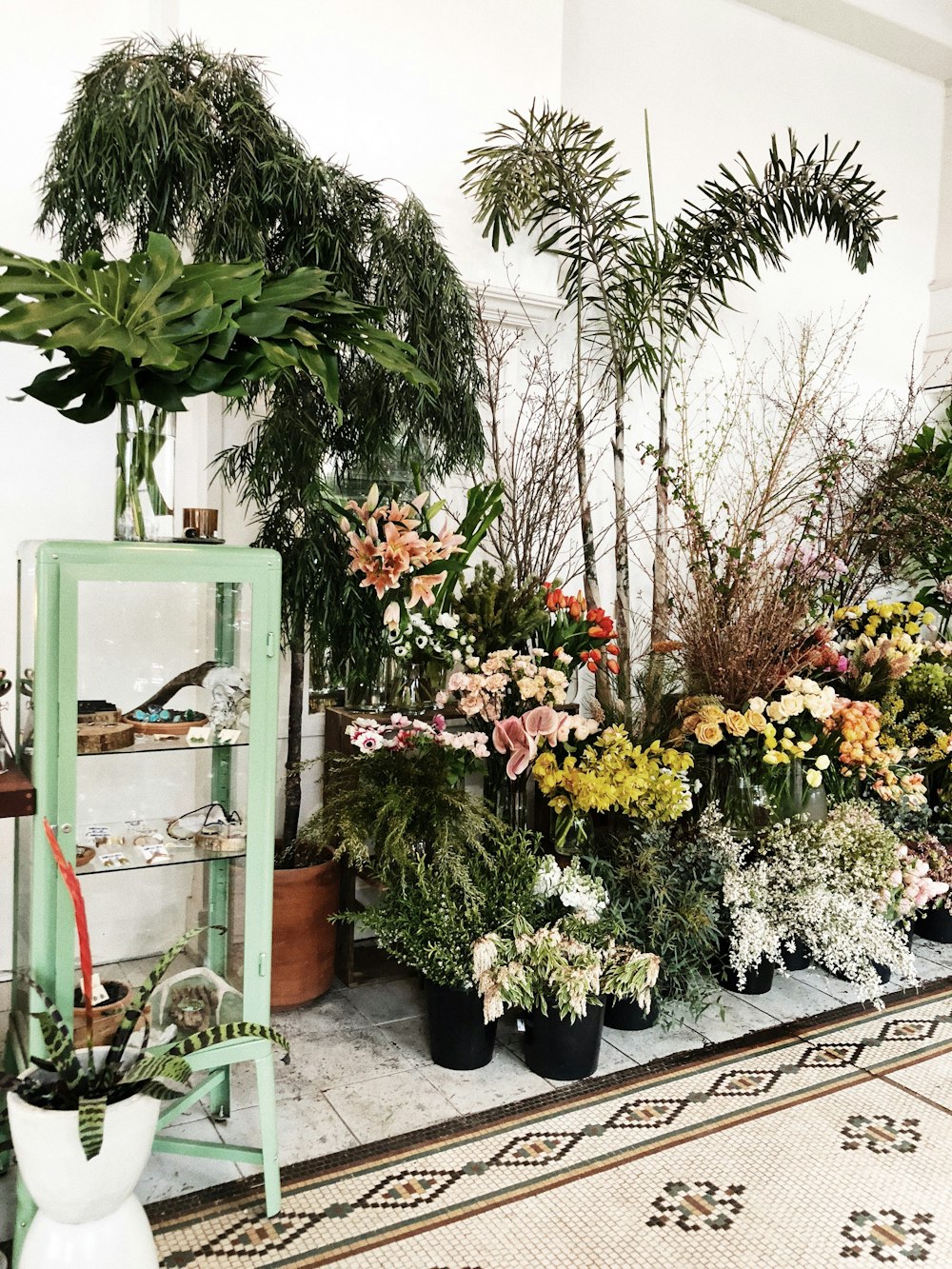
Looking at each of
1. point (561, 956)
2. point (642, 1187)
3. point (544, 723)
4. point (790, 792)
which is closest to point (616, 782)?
point (544, 723)

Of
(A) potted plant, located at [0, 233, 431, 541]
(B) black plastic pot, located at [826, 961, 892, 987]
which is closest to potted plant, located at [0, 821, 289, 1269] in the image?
(A) potted plant, located at [0, 233, 431, 541]

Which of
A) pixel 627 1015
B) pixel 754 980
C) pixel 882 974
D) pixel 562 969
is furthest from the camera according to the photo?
pixel 882 974

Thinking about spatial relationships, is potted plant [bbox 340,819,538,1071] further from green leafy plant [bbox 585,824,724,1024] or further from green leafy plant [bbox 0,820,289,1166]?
green leafy plant [bbox 0,820,289,1166]

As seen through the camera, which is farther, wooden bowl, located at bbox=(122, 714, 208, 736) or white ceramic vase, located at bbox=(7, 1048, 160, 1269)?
wooden bowl, located at bbox=(122, 714, 208, 736)

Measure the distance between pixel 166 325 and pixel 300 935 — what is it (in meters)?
2.02

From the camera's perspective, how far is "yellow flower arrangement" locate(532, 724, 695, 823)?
3.03 metres

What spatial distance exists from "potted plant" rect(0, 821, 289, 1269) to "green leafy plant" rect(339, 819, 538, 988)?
1002 millimetres

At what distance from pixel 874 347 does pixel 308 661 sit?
3.67 m

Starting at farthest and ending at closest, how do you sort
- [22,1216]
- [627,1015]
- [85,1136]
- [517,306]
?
[517,306], [627,1015], [22,1216], [85,1136]

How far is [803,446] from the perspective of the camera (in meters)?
5.15

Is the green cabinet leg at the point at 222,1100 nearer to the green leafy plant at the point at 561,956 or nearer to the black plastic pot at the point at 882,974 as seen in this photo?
the green leafy plant at the point at 561,956

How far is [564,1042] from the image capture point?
9.30 feet

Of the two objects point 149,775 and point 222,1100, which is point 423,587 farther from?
point 222,1100

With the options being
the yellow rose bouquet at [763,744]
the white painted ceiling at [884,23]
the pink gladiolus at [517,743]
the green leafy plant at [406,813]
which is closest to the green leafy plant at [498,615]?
the pink gladiolus at [517,743]
